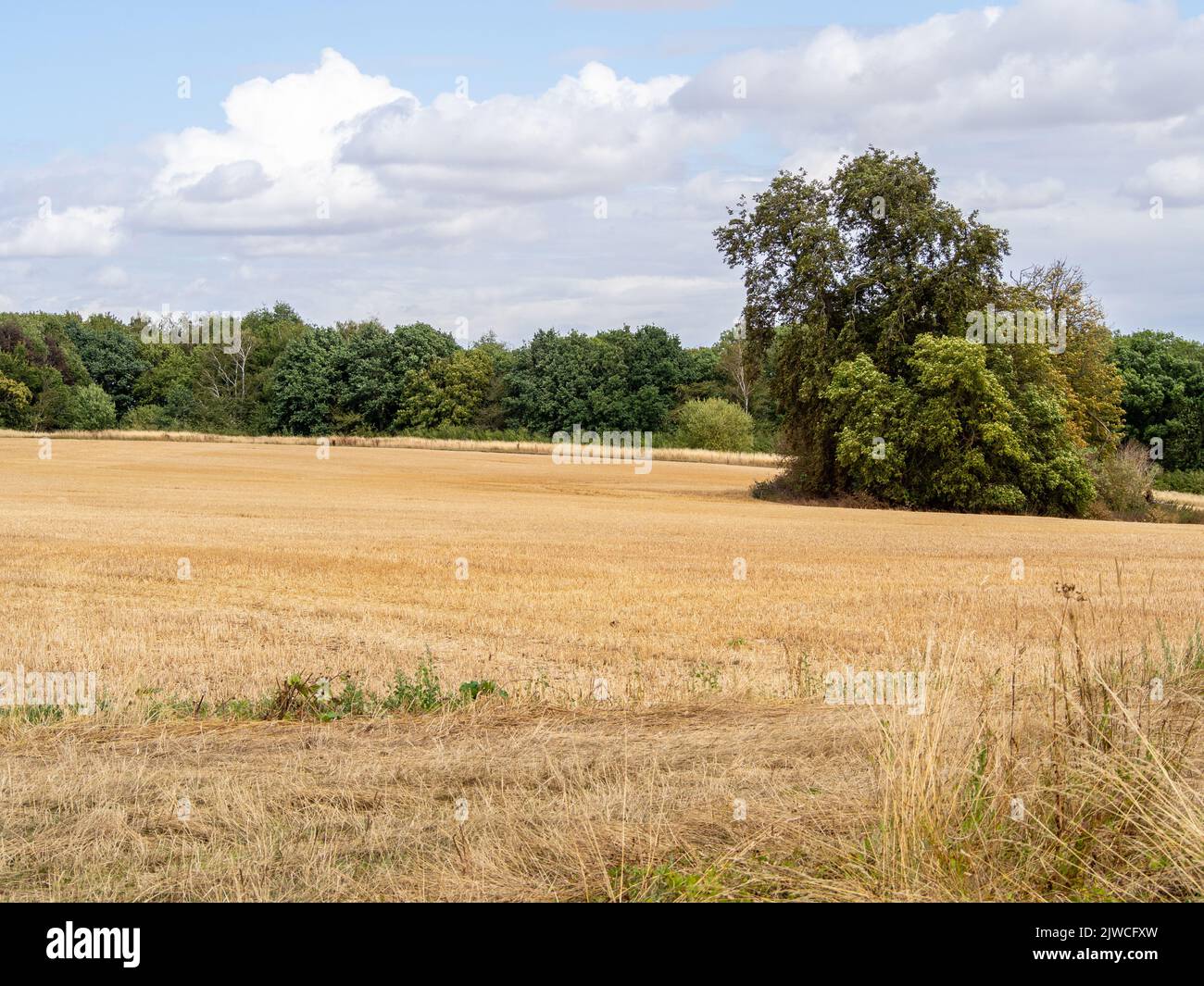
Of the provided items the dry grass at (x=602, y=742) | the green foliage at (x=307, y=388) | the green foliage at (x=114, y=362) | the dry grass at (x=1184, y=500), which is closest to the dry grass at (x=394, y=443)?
the green foliage at (x=307, y=388)

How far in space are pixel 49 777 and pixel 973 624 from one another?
12522mm

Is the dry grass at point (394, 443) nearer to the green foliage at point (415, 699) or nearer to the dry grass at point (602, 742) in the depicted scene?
the dry grass at point (602, 742)

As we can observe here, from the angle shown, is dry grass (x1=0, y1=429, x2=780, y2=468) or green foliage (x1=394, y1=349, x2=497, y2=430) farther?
green foliage (x1=394, y1=349, x2=497, y2=430)

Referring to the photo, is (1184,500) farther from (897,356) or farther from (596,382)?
(596,382)

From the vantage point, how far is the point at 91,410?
105438 millimetres

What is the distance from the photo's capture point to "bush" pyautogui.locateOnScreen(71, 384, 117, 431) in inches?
4136

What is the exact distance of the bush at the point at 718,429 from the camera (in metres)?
94.4

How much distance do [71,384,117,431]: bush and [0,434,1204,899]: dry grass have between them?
8661 centimetres

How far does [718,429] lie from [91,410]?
54.1 m

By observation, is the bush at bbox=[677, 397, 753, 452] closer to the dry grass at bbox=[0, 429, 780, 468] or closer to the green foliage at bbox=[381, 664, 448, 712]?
the dry grass at bbox=[0, 429, 780, 468]

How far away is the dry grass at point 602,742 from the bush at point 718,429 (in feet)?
228

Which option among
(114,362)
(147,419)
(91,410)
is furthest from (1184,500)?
(114,362)

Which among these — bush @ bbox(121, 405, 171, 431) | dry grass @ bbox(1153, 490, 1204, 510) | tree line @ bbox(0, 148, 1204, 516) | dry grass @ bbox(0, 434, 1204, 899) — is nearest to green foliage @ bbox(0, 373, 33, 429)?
tree line @ bbox(0, 148, 1204, 516)
